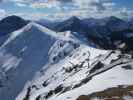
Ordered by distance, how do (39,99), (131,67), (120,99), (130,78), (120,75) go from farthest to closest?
(39,99), (131,67), (120,75), (130,78), (120,99)

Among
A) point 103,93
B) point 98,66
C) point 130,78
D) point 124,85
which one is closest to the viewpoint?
point 103,93

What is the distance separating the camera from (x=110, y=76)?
10475 cm

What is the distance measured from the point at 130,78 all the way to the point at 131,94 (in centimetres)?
3261

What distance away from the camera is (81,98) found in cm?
7362

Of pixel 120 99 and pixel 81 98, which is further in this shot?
pixel 81 98

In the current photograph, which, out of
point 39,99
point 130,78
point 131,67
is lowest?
point 39,99

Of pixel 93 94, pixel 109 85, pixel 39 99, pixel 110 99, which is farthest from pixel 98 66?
pixel 110 99

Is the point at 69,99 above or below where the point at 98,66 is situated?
above

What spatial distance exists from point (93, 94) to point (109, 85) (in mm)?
12110

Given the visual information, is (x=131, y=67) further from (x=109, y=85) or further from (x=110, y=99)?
(x=110, y=99)

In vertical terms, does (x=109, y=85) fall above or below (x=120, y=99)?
below

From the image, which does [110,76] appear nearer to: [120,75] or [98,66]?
[120,75]

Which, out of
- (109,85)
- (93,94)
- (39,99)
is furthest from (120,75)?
(39,99)

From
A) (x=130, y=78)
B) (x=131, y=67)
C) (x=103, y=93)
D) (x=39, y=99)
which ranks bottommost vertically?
(x=39, y=99)
